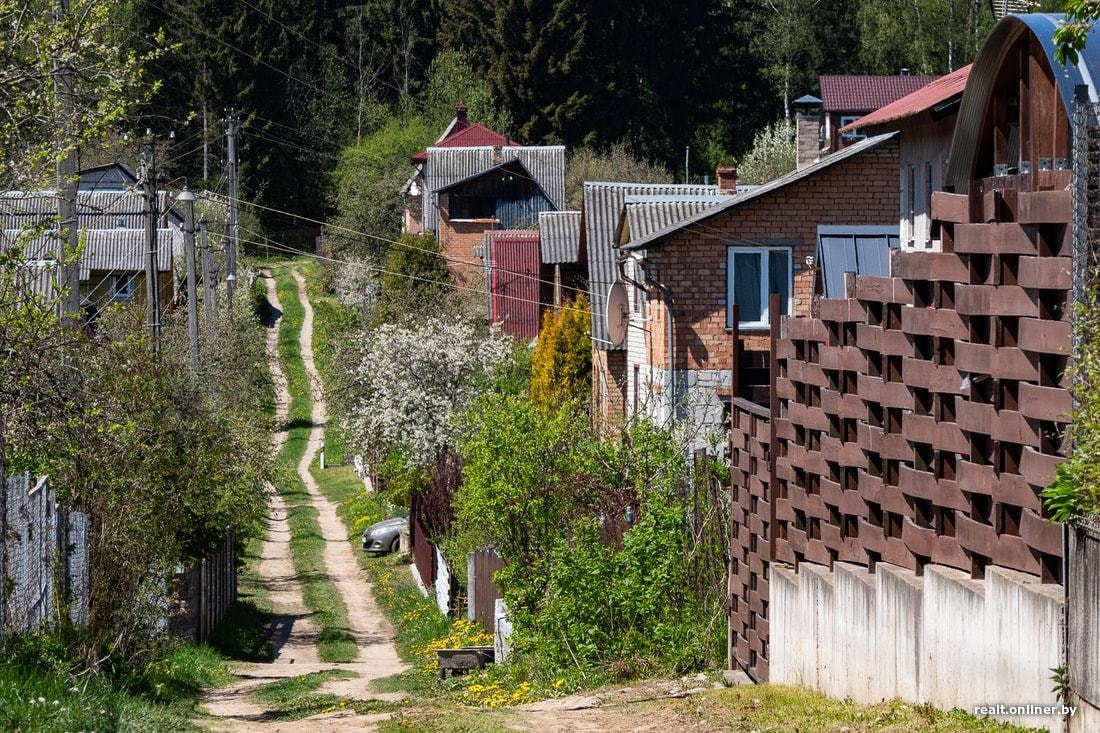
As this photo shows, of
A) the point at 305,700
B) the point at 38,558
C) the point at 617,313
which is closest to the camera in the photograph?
the point at 38,558

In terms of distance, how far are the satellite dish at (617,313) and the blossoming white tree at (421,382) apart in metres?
6.72

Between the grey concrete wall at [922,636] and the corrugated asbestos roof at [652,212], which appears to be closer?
the grey concrete wall at [922,636]

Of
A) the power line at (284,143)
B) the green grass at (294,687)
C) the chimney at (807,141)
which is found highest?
the power line at (284,143)

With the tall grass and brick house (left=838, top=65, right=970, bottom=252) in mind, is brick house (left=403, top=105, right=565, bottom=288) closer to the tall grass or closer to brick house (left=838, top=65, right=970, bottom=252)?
the tall grass

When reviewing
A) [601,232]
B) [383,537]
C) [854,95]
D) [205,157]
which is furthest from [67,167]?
[205,157]

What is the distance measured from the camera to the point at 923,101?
1794 centimetres

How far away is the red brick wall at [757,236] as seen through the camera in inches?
997

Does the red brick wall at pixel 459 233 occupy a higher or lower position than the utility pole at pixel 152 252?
higher

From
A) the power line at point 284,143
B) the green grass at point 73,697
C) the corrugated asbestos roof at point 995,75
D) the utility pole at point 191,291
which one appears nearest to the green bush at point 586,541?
the green grass at point 73,697

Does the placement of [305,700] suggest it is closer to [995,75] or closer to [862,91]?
[995,75]

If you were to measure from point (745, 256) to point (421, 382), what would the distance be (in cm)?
1217

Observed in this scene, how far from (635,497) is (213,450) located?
6.76 metres

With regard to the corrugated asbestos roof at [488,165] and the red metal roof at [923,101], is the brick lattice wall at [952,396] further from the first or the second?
the corrugated asbestos roof at [488,165]

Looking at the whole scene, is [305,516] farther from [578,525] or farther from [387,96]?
[387,96]
